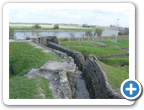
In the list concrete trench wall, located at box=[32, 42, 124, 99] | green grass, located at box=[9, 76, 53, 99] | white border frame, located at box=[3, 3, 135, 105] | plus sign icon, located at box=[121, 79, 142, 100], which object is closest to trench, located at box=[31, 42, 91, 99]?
concrete trench wall, located at box=[32, 42, 124, 99]

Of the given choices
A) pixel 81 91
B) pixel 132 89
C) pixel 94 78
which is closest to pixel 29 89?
pixel 132 89

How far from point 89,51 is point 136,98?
83.6ft

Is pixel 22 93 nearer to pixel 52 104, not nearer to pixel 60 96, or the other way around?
pixel 60 96

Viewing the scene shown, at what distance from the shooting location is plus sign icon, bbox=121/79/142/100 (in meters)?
5.09

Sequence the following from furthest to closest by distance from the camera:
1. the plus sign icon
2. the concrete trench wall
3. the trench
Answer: the trench, the concrete trench wall, the plus sign icon

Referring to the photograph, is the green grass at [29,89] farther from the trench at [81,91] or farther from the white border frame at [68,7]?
Answer: the trench at [81,91]

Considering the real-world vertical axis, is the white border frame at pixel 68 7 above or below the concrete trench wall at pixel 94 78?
above

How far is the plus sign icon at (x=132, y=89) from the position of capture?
16.7 feet

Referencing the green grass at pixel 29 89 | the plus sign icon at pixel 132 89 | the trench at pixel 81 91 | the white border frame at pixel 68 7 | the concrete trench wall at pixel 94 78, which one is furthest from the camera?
the trench at pixel 81 91

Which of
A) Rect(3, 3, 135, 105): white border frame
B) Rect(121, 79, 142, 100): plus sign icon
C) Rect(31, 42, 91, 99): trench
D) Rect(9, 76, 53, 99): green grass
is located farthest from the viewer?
Rect(31, 42, 91, 99): trench

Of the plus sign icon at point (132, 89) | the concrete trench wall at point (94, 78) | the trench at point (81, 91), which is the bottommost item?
the trench at point (81, 91)

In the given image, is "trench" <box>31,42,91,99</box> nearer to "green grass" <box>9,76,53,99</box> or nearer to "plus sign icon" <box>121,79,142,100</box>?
"green grass" <box>9,76,53,99</box>

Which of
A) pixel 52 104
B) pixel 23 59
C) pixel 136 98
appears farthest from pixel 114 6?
pixel 23 59

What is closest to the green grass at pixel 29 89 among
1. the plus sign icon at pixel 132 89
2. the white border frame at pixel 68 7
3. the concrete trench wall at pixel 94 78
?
the white border frame at pixel 68 7
